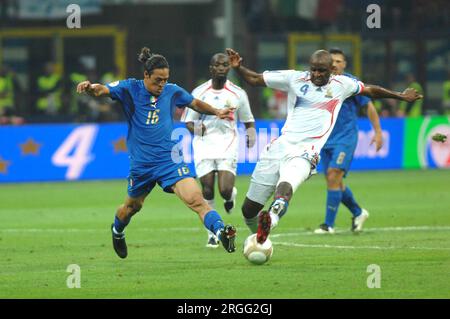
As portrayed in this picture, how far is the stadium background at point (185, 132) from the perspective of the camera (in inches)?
524

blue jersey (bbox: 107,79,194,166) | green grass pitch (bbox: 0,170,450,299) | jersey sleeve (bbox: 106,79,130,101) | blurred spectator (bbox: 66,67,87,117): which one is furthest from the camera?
blurred spectator (bbox: 66,67,87,117)

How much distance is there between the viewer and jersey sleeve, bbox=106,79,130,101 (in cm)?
1289

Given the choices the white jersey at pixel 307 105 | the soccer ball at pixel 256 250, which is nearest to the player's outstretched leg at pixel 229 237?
the soccer ball at pixel 256 250

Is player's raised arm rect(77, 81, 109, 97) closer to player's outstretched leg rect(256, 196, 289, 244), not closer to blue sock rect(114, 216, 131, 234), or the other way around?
blue sock rect(114, 216, 131, 234)

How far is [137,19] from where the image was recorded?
37.3 meters

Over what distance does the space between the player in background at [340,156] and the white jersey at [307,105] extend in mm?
2824

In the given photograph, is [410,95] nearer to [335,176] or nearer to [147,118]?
[147,118]

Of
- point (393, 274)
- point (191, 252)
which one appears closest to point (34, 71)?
point (191, 252)

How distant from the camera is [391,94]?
13.7 meters

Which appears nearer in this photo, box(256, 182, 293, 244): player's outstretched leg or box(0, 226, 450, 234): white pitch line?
box(256, 182, 293, 244): player's outstretched leg

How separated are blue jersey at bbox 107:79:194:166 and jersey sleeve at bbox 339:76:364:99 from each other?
1.81 m

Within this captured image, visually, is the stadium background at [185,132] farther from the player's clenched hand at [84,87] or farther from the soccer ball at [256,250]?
the player's clenched hand at [84,87]

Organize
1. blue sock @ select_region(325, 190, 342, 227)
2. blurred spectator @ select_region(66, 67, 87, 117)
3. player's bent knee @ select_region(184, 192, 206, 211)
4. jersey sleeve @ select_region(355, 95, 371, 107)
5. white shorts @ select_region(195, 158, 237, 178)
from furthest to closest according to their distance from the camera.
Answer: blurred spectator @ select_region(66, 67, 87, 117) < jersey sleeve @ select_region(355, 95, 371, 107) < blue sock @ select_region(325, 190, 342, 227) < white shorts @ select_region(195, 158, 237, 178) < player's bent knee @ select_region(184, 192, 206, 211)

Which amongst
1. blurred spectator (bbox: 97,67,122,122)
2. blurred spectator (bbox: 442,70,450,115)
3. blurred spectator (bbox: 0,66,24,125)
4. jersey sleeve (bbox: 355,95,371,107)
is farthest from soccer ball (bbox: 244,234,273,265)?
blurred spectator (bbox: 442,70,450,115)
